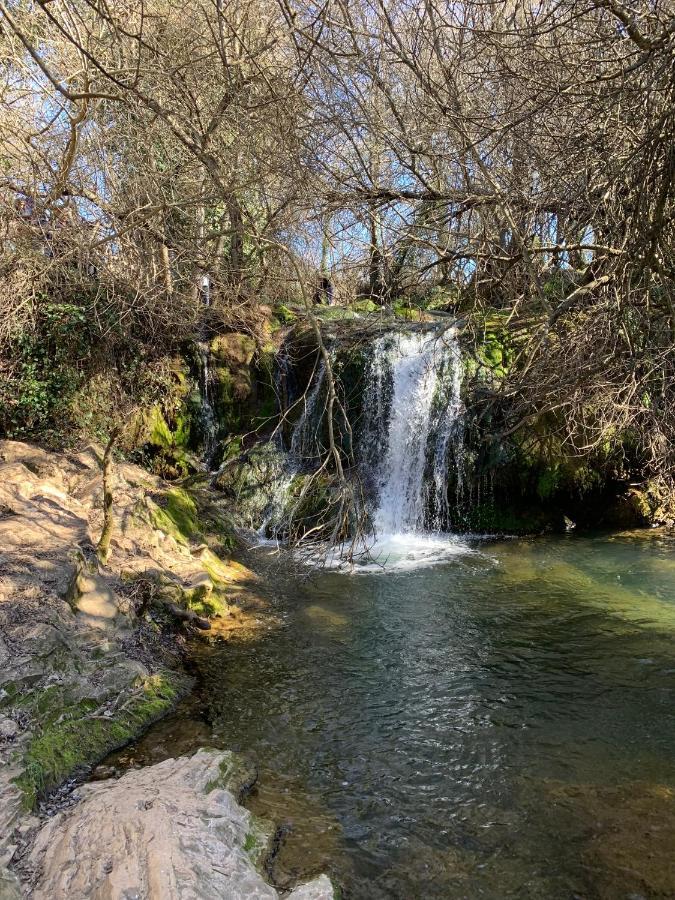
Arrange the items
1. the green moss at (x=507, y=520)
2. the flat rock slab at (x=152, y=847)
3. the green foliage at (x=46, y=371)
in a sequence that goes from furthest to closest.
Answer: the green moss at (x=507, y=520) < the green foliage at (x=46, y=371) < the flat rock slab at (x=152, y=847)

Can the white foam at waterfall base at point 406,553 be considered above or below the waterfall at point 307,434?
below

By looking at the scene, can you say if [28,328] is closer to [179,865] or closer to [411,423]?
[411,423]

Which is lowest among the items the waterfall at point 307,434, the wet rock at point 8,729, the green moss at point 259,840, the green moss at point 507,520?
the green moss at point 259,840

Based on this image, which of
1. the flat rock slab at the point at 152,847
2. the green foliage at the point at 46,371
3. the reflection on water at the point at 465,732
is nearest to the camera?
the flat rock slab at the point at 152,847

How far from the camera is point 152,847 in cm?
247

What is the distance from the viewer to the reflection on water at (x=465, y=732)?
2.75 m

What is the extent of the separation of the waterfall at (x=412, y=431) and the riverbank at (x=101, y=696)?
3.27m

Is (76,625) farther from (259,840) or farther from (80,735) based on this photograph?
(259,840)

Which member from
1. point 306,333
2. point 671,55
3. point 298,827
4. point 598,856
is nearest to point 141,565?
point 298,827

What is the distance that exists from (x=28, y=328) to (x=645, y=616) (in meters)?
8.41

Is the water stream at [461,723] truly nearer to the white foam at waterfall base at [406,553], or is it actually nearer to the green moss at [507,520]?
the white foam at waterfall base at [406,553]

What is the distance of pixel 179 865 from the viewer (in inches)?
94.4

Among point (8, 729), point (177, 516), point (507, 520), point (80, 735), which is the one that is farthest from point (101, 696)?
point (507, 520)

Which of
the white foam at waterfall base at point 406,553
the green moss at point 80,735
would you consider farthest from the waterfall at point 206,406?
the green moss at point 80,735
